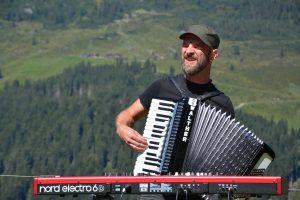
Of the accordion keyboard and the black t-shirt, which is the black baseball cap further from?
the accordion keyboard

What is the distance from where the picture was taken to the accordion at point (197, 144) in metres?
12.6

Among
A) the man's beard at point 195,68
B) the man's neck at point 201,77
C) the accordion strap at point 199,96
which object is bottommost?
the accordion strap at point 199,96

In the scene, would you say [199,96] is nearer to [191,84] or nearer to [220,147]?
[191,84]

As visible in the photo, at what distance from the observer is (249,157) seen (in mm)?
12734

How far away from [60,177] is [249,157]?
2188 millimetres

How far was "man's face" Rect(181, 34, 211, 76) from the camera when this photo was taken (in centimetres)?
1298

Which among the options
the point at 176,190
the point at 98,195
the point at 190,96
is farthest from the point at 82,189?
the point at 190,96

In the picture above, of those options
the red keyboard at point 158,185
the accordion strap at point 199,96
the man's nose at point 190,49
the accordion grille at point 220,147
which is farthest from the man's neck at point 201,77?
the red keyboard at point 158,185

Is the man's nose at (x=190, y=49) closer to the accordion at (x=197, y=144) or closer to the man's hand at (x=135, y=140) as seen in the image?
the accordion at (x=197, y=144)

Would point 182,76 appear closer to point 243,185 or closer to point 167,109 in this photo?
point 167,109

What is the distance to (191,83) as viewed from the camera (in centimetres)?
1320

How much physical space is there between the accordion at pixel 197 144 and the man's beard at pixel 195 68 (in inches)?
13.9

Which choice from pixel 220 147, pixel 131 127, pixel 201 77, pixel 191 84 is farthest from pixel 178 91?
pixel 220 147

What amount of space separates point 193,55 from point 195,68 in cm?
16
